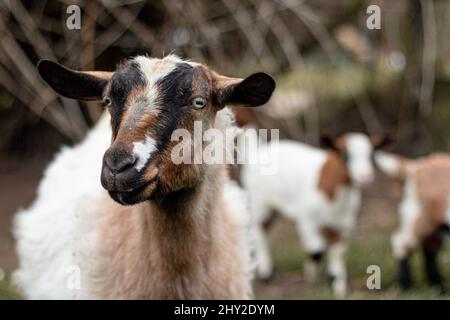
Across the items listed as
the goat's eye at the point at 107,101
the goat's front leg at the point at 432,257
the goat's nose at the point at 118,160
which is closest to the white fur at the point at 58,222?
the goat's eye at the point at 107,101

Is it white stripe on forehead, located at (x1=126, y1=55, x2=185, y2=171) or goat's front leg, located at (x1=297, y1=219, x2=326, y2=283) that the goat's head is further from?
white stripe on forehead, located at (x1=126, y1=55, x2=185, y2=171)

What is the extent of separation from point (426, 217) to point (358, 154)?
1.12m

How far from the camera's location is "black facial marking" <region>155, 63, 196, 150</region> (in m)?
3.38

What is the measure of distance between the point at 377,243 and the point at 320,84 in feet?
14.7

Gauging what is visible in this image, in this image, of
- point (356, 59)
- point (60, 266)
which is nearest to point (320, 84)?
point (356, 59)

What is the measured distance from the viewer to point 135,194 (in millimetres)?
3266

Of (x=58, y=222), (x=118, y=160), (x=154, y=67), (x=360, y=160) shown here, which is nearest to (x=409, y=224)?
(x=360, y=160)

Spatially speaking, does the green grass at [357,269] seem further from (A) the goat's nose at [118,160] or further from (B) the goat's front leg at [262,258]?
(A) the goat's nose at [118,160]

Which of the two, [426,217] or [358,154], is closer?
[426,217]

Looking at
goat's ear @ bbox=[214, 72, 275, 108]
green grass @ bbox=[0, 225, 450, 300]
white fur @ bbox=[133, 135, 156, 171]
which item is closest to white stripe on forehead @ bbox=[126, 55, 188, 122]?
white fur @ bbox=[133, 135, 156, 171]

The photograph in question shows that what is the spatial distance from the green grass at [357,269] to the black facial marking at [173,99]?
14.4ft

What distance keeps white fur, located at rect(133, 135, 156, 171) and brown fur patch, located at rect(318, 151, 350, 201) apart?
564 centimetres

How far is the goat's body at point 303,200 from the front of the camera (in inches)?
340

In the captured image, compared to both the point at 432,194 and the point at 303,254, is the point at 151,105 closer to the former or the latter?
the point at 432,194
